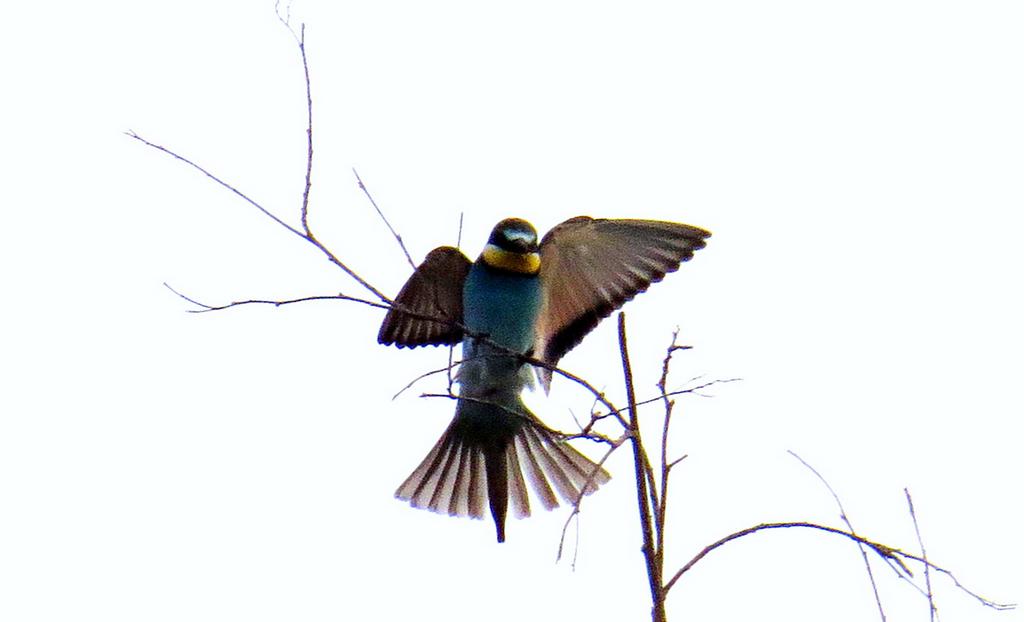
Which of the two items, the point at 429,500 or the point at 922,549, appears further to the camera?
the point at 429,500

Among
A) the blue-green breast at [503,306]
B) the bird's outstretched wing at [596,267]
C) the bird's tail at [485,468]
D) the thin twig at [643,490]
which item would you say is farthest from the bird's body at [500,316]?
the thin twig at [643,490]

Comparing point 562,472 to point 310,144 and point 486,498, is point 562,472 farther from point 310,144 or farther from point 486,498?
point 310,144

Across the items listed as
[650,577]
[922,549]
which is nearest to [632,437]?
[650,577]

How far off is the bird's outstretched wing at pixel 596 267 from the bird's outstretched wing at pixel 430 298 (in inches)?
13.1

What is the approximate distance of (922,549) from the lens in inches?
93.2

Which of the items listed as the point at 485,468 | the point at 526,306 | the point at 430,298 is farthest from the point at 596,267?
the point at 485,468

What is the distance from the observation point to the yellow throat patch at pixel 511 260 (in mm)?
4969

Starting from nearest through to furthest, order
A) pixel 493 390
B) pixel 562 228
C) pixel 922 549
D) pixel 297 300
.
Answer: pixel 922 549 < pixel 297 300 < pixel 493 390 < pixel 562 228

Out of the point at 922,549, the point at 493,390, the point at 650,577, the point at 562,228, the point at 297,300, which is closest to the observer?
the point at 650,577

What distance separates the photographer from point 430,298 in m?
5.16

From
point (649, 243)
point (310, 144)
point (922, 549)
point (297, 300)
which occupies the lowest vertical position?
point (922, 549)

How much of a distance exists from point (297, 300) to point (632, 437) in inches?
40.3

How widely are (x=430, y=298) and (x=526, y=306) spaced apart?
407 mm

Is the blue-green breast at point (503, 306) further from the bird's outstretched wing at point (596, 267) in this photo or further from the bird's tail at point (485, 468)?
the bird's tail at point (485, 468)
